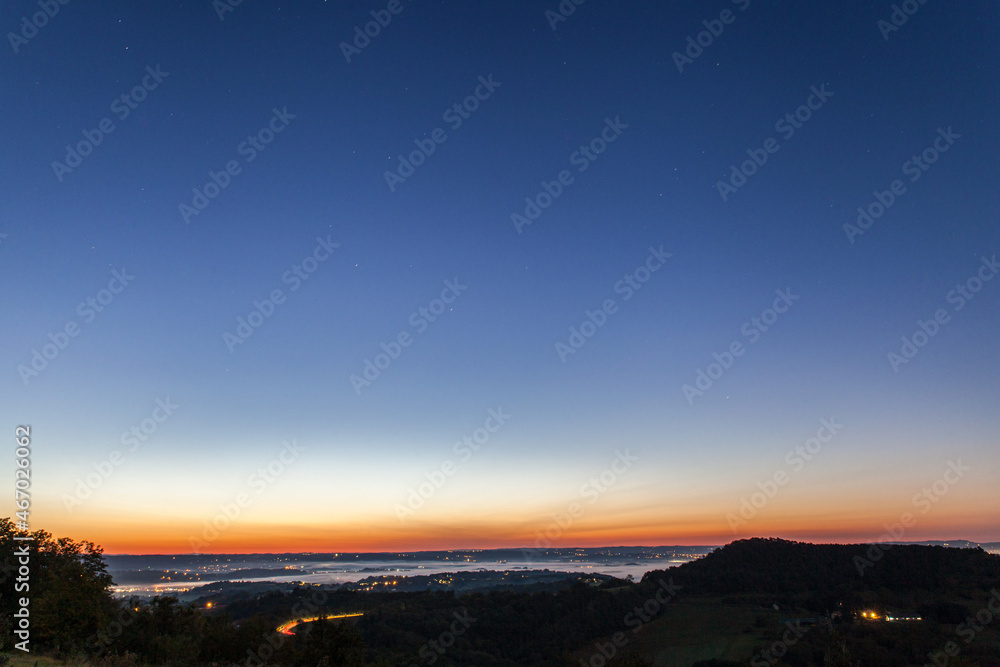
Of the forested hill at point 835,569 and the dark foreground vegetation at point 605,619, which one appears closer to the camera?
the dark foreground vegetation at point 605,619

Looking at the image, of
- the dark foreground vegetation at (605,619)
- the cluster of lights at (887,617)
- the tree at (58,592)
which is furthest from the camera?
the cluster of lights at (887,617)

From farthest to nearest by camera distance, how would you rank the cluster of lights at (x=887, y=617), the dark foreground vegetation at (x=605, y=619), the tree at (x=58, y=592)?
the cluster of lights at (x=887, y=617) → the dark foreground vegetation at (x=605, y=619) → the tree at (x=58, y=592)

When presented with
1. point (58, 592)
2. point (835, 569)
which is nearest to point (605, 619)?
point (835, 569)

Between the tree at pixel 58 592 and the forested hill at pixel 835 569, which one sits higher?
the tree at pixel 58 592

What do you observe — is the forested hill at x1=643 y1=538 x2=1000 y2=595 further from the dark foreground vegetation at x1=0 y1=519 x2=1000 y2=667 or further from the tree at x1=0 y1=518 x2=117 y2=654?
the tree at x1=0 y1=518 x2=117 y2=654

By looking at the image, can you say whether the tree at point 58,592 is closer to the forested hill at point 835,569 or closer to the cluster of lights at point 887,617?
the cluster of lights at point 887,617

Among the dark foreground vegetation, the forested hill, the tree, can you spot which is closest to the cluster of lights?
the dark foreground vegetation

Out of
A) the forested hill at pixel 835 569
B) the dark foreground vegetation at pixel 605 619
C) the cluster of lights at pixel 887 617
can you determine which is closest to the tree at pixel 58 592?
the dark foreground vegetation at pixel 605 619
